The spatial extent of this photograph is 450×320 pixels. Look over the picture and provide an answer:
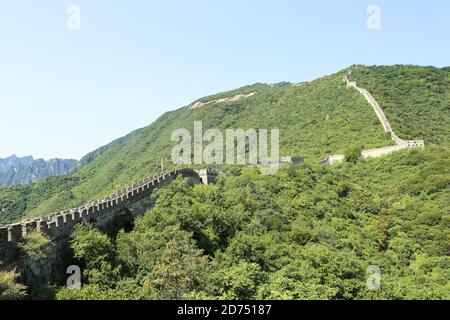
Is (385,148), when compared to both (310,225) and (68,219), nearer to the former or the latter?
(310,225)

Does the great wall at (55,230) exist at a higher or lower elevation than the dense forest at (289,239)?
higher

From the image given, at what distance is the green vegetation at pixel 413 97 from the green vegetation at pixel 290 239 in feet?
44.7

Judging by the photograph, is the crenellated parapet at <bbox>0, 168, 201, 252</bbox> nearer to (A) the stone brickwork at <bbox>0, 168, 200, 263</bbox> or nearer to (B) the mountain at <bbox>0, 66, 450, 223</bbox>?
(A) the stone brickwork at <bbox>0, 168, 200, 263</bbox>

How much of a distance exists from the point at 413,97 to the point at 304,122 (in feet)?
62.3

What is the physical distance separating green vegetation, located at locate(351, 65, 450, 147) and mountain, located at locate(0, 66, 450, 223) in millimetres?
146

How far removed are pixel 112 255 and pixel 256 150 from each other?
5966cm

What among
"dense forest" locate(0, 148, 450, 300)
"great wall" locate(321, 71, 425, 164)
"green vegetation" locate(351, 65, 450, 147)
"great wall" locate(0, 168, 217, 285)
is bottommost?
"dense forest" locate(0, 148, 450, 300)

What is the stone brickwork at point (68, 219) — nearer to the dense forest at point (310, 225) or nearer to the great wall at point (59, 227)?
the great wall at point (59, 227)

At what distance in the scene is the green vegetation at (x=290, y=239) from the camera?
18.5 metres

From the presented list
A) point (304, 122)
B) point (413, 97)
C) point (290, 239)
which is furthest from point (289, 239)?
point (413, 97)

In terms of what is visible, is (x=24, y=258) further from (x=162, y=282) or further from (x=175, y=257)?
(x=175, y=257)

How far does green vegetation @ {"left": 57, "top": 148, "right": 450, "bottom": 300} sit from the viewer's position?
18.5m

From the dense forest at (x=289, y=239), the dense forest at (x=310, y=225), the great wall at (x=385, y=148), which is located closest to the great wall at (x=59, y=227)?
the dense forest at (x=310, y=225)

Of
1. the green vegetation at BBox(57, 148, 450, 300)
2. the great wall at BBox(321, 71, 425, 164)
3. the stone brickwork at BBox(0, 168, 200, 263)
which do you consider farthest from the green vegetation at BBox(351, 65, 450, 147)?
the stone brickwork at BBox(0, 168, 200, 263)
